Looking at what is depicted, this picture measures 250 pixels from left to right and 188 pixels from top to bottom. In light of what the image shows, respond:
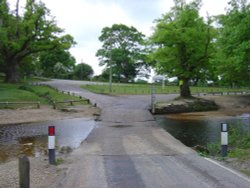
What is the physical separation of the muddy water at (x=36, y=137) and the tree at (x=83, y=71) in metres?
81.2

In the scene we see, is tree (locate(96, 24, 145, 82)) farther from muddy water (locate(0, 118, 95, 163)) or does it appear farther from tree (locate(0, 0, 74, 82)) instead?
muddy water (locate(0, 118, 95, 163))

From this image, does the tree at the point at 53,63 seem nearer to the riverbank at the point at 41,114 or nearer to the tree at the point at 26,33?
the tree at the point at 26,33

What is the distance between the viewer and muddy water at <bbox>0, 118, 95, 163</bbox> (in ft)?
43.8

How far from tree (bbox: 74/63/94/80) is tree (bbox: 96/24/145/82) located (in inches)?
403

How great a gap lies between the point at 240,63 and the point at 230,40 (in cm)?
182

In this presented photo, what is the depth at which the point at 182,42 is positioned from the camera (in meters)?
38.0

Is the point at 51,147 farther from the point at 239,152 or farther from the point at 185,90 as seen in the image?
the point at 185,90

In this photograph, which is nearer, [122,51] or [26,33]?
[26,33]

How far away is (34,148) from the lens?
14.0 metres

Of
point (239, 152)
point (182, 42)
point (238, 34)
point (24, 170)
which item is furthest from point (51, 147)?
point (182, 42)

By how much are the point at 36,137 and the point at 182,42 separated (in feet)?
80.3

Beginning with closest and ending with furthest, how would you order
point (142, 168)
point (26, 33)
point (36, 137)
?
point (142, 168) → point (36, 137) → point (26, 33)

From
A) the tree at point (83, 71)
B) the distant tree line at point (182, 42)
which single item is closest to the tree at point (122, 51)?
the tree at point (83, 71)

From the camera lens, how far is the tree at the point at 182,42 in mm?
37625
